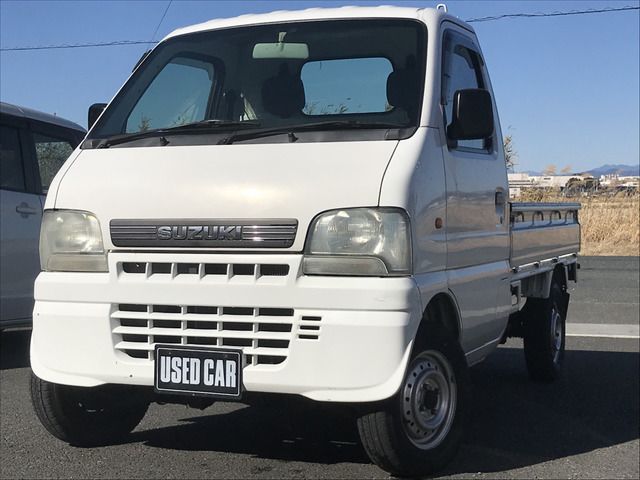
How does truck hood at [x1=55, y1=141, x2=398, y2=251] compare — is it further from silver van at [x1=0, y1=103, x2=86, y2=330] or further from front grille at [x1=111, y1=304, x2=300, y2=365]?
silver van at [x1=0, y1=103, x2=86, y2=330]

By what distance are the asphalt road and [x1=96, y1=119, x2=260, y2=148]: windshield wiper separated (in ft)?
4.45

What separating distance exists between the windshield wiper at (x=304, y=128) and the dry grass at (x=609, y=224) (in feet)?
70.5

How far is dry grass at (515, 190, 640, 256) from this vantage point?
83.5 ft

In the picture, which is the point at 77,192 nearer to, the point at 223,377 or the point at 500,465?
the point at 223,377

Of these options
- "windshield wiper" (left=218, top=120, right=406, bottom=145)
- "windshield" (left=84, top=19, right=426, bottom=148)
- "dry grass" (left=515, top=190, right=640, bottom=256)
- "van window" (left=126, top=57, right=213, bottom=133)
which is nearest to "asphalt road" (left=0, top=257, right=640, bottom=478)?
"windshield wiper" (left=218, top=120, right=406, bottom=145)

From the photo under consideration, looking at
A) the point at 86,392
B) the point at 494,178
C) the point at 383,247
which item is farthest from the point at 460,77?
the point at 86,392

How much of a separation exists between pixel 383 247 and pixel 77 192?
4.70 ft

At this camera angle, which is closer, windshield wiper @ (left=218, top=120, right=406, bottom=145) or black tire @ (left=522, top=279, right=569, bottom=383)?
windshield wiper @ (left=218, top=120, right=406, bottom=145)

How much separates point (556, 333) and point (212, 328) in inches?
147

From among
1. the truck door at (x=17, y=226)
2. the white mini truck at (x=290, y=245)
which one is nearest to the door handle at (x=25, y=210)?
the truck door at (x=17, y=226)

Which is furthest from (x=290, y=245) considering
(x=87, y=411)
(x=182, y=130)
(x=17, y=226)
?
(x=17, y=226)

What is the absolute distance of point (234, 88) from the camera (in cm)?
499

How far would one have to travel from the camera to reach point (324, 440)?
193 inches

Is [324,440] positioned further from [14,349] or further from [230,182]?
[14,349]
